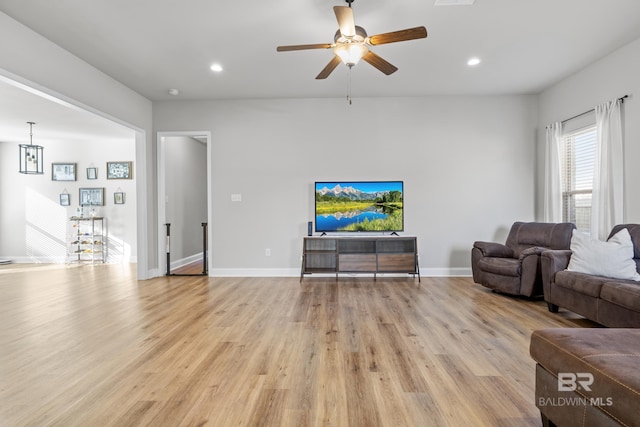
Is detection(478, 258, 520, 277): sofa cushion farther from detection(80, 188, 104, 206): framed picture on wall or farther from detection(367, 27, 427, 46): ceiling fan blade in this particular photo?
detection(80, 188, 104, 206): framed picture on wall

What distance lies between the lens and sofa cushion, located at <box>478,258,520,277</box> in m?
3.80

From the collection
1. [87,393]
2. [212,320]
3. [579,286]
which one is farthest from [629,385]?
[212,320]


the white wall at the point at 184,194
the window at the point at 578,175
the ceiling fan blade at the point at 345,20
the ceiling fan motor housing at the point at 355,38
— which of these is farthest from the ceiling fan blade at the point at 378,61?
the white wall at the point at 184,194

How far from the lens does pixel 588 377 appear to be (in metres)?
1.22

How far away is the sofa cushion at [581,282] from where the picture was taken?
9.08 feet

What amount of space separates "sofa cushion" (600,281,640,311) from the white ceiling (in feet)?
7.99

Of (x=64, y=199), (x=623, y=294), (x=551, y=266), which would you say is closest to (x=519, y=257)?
(x=551, y=266)

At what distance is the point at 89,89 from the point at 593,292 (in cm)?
578

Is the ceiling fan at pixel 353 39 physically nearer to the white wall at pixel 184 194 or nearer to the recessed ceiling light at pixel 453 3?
the recessed ceiling light at pixel 453 3

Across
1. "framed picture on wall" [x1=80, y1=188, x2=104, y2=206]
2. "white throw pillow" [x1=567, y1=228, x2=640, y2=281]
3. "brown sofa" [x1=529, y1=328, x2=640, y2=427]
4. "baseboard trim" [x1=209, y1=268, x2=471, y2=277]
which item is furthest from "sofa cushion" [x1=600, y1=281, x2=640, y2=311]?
"framed picture on wall" [x1=80, y1=188, x2=104, y2=206]

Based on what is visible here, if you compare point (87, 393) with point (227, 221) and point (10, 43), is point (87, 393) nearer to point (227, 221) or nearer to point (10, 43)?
point (10, 43)

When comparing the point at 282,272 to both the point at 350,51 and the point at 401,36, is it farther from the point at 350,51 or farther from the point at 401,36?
the point at 401,36

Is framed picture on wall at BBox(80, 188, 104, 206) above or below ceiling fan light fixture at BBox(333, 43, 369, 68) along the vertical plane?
below

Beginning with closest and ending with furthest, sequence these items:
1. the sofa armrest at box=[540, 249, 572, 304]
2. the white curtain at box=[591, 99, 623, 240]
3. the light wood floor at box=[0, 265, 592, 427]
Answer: the light wood floor at box=[0, 265, 592, 427] < the sofa armrest at box=[540, 249, 572, 304] < the white curtain at box=[591, 99, 623, 240]
